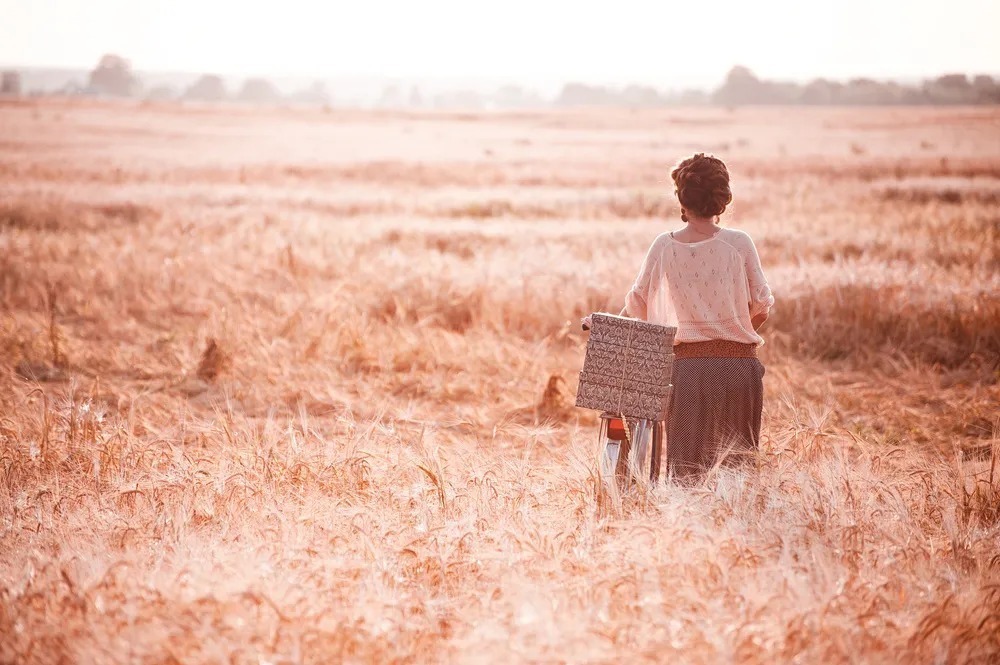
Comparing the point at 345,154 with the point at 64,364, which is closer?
the point at 64,364

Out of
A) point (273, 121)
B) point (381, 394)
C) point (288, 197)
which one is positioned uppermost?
point (273, 121)

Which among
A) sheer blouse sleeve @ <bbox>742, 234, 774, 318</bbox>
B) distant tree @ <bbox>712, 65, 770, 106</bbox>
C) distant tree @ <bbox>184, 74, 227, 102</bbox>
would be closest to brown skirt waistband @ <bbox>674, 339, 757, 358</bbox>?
sheer blouse sleeve @ <bbox>742, 234, 774, 318</bbox>

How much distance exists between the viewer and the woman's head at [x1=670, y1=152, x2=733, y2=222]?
3.70 meters

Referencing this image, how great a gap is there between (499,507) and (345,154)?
103 feet

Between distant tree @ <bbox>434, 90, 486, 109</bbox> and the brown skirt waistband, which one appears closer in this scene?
the brown skirt waistband

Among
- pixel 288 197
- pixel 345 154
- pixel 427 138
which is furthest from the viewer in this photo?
pixel 427 138

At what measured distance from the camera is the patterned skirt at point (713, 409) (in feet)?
12.8

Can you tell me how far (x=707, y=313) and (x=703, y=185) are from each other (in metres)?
0.55

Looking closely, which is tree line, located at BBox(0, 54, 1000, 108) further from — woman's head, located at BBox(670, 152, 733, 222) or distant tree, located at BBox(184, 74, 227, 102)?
woman's head, located at BBox(670, 152, 733, 222)

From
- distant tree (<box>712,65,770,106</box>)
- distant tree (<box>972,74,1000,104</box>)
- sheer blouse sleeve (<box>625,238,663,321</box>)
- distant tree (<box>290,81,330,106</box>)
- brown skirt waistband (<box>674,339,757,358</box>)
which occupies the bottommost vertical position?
brown skirt waistband (<box>674,339,757,358</box>)

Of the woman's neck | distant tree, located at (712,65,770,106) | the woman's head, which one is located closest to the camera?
the woman's head

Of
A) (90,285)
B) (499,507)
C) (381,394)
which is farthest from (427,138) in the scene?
(499,507)

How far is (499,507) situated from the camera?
401 cm

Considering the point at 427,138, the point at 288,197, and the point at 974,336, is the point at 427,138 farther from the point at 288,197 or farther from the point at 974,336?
the point at 974,336
